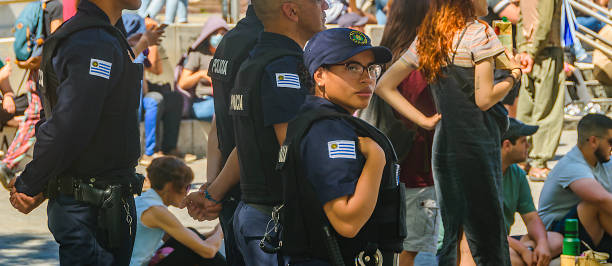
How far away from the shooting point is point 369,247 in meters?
3.29

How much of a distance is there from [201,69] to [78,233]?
Result: 7.08m

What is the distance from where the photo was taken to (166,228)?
5.90m

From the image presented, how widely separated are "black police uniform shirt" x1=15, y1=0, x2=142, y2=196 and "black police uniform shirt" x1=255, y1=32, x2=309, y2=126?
2.11 feet

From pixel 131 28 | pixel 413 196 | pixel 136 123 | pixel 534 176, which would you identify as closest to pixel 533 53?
pixel 534 176

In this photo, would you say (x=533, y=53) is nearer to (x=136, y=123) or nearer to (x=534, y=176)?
(x=534, y=176)

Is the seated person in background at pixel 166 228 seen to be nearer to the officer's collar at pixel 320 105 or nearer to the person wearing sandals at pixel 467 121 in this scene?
the person wearing sandals at pixel 467 121

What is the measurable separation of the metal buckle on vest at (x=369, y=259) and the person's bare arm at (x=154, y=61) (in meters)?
7.83

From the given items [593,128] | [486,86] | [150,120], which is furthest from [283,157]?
[150,120]

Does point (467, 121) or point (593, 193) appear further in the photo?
point (593, 193)

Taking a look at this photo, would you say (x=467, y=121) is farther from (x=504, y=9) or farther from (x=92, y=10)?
(x=504, y=9)

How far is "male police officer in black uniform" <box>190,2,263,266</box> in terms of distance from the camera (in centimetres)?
429

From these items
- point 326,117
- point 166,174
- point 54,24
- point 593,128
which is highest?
point 326,117

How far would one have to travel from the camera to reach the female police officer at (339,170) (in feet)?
10.5

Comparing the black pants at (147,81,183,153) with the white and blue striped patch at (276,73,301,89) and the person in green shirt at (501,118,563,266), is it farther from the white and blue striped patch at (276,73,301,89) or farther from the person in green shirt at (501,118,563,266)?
the white and blue striped patch at (276,73,301,89)
